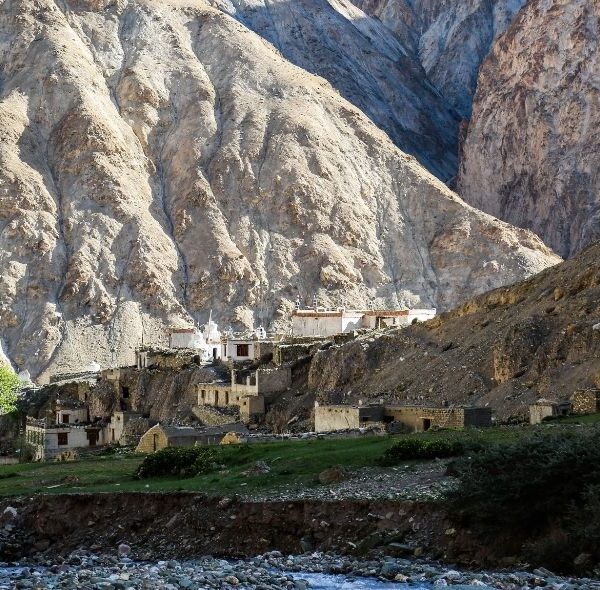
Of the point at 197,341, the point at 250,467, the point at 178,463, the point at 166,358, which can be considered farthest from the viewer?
the point at 197,341

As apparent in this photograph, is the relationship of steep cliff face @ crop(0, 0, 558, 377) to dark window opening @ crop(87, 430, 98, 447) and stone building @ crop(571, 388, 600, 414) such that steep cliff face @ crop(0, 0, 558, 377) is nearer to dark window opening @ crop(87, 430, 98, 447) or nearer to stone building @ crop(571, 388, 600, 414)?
dark window opening @ crop(87, 430, 98, 447)

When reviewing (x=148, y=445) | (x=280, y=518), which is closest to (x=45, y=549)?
(x=280, y=518)

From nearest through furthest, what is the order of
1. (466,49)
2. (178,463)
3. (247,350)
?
1. (178,463)
2. (247,350)
3. (466,49)

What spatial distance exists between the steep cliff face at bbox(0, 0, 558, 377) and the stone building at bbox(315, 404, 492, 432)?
5929 cm

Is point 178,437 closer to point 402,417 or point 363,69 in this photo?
point 402,417

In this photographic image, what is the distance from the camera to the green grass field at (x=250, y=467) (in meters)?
34.1

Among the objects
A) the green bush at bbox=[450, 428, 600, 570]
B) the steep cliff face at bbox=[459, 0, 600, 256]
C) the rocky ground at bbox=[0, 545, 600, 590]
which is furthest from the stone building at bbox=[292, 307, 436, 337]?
the steep cliff face at bbox=[459, 0, 600, 256]

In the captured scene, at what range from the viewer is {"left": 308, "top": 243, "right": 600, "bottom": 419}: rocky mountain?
53219 mm

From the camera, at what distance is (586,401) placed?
141ft

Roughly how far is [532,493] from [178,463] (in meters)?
13.5

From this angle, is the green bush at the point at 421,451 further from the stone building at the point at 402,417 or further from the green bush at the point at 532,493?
the stone building at the point at 402,417

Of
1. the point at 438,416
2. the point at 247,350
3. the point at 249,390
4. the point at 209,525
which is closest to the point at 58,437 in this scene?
the point at 249,390

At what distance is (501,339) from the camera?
58281 mm

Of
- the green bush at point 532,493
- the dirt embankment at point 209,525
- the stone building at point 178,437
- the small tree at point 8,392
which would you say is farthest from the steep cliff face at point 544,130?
the green bush at point 532,493
